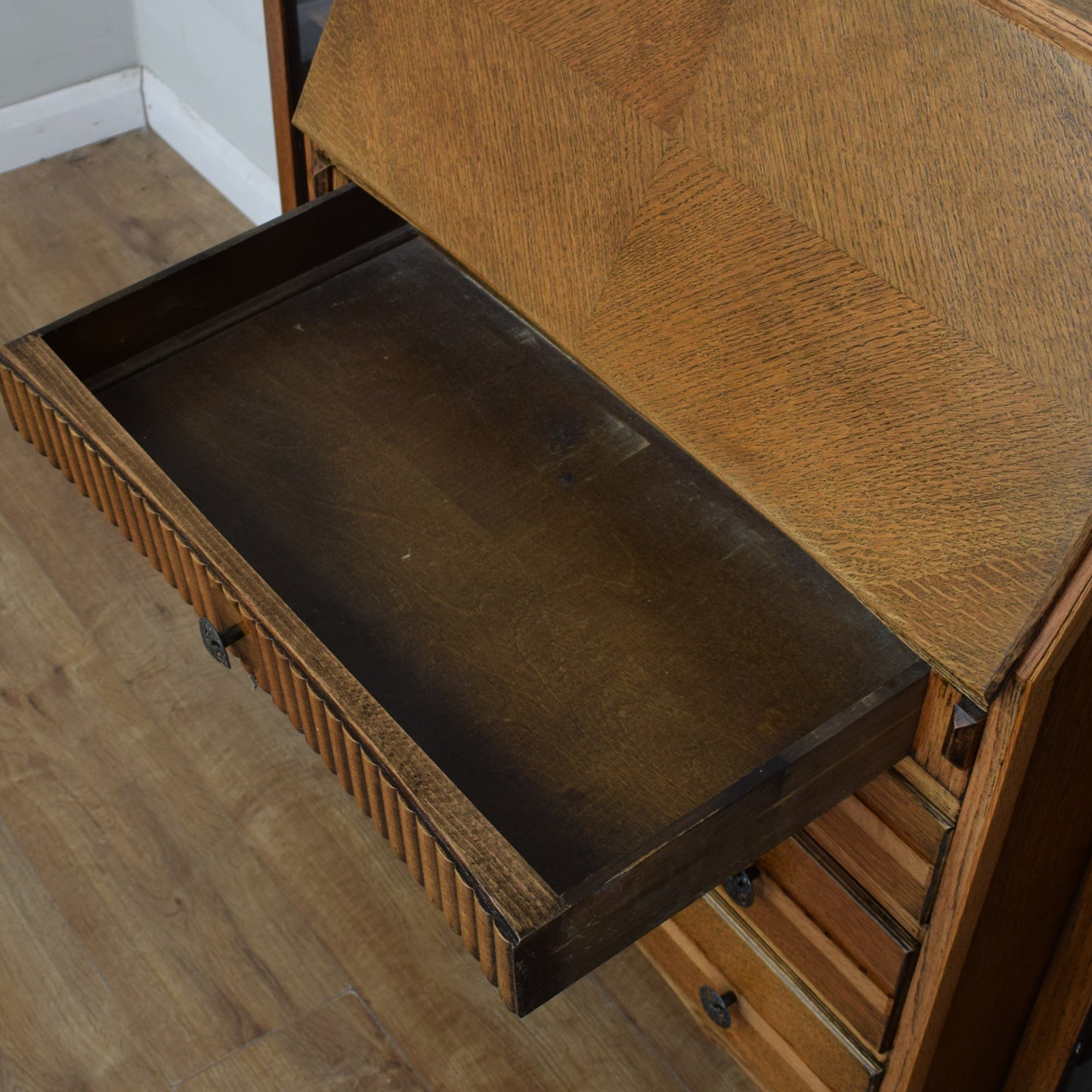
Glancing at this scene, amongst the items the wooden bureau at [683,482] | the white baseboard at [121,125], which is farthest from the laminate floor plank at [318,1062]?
the white baseboard at [121,125]

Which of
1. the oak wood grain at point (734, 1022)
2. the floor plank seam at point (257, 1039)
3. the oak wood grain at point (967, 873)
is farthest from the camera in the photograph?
the floor plank seam at point (257, 1039)

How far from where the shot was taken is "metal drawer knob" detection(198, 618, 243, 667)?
1.02m

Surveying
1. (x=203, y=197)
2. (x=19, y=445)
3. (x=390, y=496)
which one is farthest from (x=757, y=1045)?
(x=203, y=197)

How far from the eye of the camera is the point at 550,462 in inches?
45.6

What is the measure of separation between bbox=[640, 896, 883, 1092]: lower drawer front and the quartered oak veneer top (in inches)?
18.8

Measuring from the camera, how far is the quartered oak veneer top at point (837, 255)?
0.80 m

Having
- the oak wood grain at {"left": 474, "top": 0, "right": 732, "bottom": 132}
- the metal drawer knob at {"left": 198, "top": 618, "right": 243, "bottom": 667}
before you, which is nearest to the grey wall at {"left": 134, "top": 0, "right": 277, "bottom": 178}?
the oak wood grain at {"left": 474, "top": 0, "right": 732, "bottom": 132}

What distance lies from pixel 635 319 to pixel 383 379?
0.30 meters

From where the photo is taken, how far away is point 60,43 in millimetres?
2451

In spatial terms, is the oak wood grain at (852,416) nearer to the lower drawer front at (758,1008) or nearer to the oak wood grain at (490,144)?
the oak wood grain at (490,144)

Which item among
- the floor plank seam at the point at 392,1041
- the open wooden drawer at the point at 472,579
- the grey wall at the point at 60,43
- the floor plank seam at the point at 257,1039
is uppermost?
the open wooden drawer at the point at 472,579

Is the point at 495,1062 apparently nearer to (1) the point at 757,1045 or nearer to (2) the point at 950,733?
(1) the point at 757,1045

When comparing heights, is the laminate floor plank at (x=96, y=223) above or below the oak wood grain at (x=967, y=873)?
below

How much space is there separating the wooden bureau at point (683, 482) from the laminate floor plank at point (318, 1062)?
338mm
